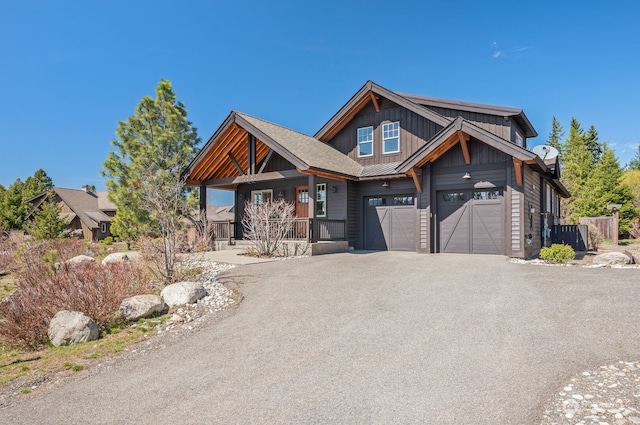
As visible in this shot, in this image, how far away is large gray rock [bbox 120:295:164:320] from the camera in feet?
21.0

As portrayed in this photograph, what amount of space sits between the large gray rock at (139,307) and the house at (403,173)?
740cm

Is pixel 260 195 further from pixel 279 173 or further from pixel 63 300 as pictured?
pixel 63 300

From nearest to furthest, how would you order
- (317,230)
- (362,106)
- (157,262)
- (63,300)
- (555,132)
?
(63,300) → (157,262) → (317,230) → (362,106) → (555,132)

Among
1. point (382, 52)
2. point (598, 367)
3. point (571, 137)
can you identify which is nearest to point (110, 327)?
point (598, 367)

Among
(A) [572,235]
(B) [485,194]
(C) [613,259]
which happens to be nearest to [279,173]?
(B) [485,194]

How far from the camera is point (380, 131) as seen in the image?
16.3m

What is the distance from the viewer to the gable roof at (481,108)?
44.6ft

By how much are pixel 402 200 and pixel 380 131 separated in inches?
140

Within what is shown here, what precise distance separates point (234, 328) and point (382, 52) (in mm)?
18563

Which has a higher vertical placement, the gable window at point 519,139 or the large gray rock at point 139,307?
the gable window at point 519,139

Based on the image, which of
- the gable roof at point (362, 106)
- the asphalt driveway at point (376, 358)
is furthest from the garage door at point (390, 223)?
the asphalt driveway at point (376, 358)

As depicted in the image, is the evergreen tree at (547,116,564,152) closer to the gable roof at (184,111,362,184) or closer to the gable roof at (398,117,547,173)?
the gable roof at (398,117,547,173)

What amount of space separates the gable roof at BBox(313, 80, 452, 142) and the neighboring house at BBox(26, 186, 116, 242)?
23.8m

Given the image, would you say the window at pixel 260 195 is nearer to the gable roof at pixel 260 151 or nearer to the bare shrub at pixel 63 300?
the gable roof at pixel 260 151
